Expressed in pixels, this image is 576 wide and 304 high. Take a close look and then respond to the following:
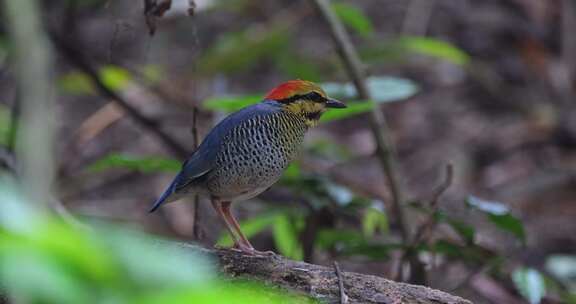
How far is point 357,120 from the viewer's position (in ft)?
31.6

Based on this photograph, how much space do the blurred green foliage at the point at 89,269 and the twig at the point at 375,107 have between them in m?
4.41

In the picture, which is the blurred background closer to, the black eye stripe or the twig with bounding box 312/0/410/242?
the twig with bounding box 312/0/410/242

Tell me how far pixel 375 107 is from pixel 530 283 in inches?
63.1

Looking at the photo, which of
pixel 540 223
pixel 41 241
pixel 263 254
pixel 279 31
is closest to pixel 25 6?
pixel 41 241

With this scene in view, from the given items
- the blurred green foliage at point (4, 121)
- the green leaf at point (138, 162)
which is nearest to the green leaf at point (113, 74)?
the blurred green foliage at point (4, 121)

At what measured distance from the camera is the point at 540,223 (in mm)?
7891

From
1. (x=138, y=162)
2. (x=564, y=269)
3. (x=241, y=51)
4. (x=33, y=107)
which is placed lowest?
(x=564, y=269)

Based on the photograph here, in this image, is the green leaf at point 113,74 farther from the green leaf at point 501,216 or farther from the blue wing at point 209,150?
the green leaf at point 501,216

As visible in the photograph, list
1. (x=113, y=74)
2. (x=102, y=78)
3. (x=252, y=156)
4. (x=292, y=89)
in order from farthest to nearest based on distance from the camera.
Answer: (x=113, y=74) → (x=102, y=78) → (x=292, y=89) → (x=252, y=156)

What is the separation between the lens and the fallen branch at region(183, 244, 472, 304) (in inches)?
134

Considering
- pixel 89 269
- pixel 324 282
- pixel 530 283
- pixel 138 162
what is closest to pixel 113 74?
pixel 138 162

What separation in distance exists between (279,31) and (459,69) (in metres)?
3.38

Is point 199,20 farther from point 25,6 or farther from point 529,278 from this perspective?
point 25,6

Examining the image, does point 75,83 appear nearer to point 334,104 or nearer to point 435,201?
point 334,104
